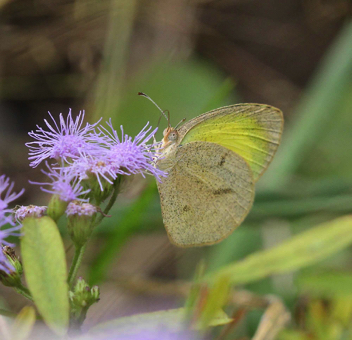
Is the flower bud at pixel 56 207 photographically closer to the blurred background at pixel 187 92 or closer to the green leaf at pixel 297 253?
the blurred background at pixel 187 92

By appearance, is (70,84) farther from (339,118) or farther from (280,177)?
(339,118)

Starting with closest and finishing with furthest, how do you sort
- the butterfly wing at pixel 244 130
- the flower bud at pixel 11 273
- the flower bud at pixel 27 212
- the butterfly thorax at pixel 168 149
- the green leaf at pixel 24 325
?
the green leaf at pixel 24 325 < the flower bud at pixel 11 273 < the flower bud at pixel 27 212 < the butterfly thorax at pixel 168 149 < the butterfly wing at pixel 244 130

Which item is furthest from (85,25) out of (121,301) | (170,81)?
(121,301)

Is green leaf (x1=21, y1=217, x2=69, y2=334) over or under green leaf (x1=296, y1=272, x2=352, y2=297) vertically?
over

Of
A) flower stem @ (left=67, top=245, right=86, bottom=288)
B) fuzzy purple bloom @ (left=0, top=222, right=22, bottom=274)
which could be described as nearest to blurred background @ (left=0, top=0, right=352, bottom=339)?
flower stem @ (left=67, top=245, right=86, bottom=288)

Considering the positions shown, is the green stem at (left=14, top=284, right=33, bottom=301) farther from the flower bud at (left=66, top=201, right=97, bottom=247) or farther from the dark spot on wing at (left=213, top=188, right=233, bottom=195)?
the dark spot on wing at (left=213, top=188, right=233, bottom=195)

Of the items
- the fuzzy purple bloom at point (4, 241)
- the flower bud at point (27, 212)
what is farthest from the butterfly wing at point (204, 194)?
the fuzzy purple bloom at point (4, 241)
